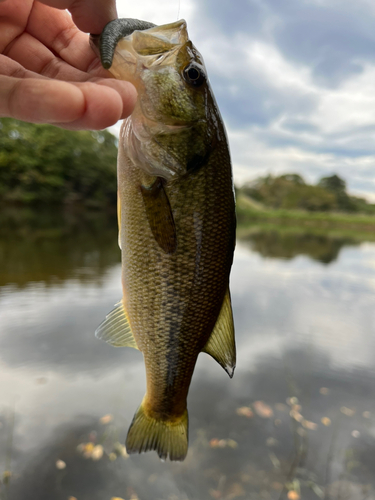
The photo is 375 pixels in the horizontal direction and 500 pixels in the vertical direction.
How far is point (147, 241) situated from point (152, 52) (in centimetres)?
73

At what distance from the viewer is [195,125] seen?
1.27 metres

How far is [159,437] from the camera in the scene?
60.8 inches

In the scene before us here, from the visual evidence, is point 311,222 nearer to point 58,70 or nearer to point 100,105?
point 58,70

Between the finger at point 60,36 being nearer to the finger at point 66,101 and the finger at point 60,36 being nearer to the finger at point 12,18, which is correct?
the finger at point 12,18

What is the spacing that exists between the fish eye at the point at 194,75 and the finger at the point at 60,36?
1.71ft

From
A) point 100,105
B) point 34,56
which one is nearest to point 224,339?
point 100,105

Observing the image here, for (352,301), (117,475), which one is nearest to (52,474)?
(117,475)

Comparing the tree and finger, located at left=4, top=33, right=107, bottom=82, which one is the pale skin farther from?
the tree

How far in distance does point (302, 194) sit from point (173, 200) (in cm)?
6274

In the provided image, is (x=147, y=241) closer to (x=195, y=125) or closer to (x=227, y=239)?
(x=227, y=239)

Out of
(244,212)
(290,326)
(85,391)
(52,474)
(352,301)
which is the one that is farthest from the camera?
(244,212)

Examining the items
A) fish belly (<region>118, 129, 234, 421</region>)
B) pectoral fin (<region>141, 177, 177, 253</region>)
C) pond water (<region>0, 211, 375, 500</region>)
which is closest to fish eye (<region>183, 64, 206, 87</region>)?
fish belly (<region>118, 129, 234, 421</region>)

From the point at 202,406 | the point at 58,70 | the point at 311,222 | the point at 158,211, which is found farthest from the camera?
the point at 311,222

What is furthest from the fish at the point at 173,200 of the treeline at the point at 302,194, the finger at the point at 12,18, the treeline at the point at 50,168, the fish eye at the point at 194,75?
the treeline at the point at 302,194
